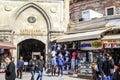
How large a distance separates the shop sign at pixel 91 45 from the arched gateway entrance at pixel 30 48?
21.6 ft

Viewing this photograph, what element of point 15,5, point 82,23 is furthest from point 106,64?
point 15,5

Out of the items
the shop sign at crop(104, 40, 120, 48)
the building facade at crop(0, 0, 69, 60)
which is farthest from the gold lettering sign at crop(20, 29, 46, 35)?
the shop sign at crop(104, 40, 120, 48)

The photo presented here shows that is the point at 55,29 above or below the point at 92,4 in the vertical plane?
below

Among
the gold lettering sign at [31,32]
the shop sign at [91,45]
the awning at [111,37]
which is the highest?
the gold lettering sign at [31,32]

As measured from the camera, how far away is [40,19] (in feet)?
86.1

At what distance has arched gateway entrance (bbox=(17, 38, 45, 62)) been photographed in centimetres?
2669

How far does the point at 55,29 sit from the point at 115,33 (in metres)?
9.39

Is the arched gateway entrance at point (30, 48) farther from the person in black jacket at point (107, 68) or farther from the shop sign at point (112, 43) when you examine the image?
the person in black jacket at point (107, 68)

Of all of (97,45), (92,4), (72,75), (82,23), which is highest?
(92,4)

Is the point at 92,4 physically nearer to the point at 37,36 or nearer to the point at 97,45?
the point at 37,36

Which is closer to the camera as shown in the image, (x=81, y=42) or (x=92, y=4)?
(x=81, y=42)

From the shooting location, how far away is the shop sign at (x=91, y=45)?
18727 millimetres

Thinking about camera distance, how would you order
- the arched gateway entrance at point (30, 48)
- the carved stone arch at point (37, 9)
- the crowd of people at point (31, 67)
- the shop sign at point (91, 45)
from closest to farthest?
the crowd of people at point (31, 67) < the shop sign at point (91, 45) < the carved stone arch at point (37, 9) < the arched gateway entrance at point (30, 48)

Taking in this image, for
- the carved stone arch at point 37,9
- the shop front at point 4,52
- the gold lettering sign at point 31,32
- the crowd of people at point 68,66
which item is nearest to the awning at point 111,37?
the crowd of people at point 68,66
